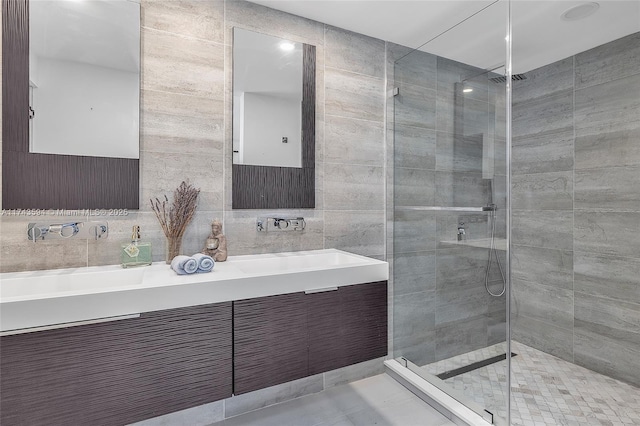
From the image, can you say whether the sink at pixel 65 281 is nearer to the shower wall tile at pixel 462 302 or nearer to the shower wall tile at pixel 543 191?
the shower wall tile at pixel 462 302

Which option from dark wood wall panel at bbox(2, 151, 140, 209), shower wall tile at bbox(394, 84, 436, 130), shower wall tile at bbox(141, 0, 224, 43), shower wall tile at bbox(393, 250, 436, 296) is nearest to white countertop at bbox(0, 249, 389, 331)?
dark wood wall panel at bbox(2, 151, 140, 209)

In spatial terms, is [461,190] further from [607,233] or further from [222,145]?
[222,145]

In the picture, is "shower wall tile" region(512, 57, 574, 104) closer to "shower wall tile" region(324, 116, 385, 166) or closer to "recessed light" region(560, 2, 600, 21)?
"recessed light" region(560, 2, 600, 21)

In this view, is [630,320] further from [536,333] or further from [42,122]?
[42,122]

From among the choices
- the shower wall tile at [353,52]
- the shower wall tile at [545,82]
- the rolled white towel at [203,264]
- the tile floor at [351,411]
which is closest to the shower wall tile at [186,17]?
the shower wall tile at [353,52]

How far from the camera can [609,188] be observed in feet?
7.87

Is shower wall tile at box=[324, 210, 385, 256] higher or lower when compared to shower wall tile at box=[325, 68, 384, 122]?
lower

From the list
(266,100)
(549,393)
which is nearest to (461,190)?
(266,100)

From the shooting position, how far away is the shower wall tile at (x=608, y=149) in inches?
90.0

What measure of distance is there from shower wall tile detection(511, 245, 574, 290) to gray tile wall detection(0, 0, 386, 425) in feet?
4.66

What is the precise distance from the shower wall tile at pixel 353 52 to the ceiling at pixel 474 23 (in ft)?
0.18

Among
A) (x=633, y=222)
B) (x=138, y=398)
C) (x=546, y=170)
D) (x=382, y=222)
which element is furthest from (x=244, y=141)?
(x=633, y=222)

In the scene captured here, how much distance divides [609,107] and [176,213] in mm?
3028

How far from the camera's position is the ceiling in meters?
1.92
